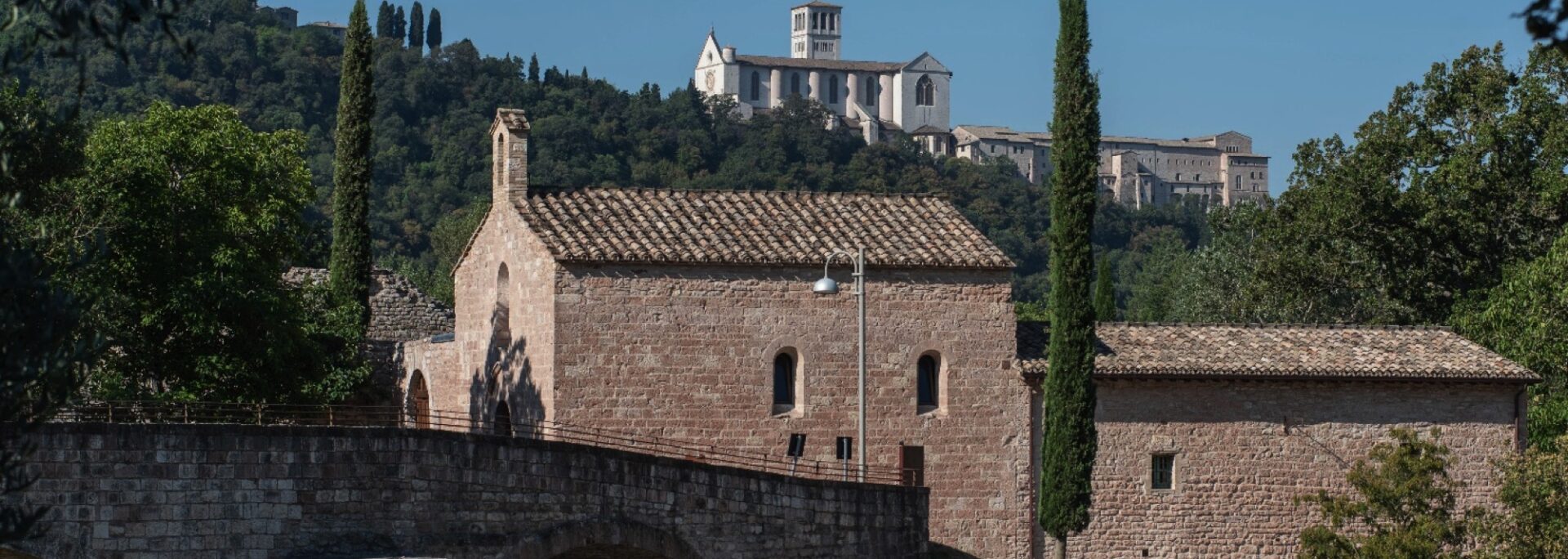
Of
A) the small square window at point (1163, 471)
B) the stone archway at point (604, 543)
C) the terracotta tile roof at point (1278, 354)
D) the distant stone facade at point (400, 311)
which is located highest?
the distant stone facade at point (400, 311)

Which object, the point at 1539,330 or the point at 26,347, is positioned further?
the point at 1539,330

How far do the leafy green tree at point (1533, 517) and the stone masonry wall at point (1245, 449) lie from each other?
193 centimetres

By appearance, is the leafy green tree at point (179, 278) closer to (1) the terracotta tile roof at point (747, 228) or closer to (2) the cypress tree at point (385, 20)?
(1) the terracotta tile roof at point (747, 228)

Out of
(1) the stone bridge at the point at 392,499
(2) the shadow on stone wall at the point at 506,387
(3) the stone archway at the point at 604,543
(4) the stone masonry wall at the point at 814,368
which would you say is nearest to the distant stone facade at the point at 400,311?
(2) the shadow on stone wall at the point at 506,387

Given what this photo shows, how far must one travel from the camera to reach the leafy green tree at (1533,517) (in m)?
30.3

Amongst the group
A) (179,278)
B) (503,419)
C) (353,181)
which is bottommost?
(503,419)

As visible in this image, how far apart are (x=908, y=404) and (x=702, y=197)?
14.6 feet

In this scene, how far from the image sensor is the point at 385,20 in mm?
172875

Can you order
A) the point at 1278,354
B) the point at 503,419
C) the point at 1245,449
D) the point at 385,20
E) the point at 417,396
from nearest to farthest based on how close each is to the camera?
the point at 1245,449, the point at 503,419, the point at 1278,354, the point at 417,396, the point at 385,20

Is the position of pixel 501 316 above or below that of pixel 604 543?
above

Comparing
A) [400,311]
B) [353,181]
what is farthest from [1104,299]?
[353,181]

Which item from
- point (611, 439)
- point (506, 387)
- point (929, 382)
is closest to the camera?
point (611, 439)

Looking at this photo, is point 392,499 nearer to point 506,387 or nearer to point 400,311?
point 506,387

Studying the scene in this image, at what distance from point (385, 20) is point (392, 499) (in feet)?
499
